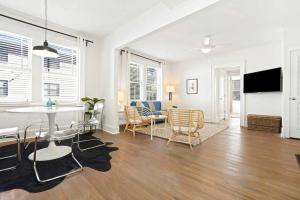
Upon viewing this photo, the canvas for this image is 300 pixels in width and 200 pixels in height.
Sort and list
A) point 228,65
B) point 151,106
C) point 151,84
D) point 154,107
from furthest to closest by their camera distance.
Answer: point 151,84 < point 154,107 < point 151,106 < point 228,65

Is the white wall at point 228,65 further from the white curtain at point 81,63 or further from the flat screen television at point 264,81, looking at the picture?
the white curtain at point 81,63

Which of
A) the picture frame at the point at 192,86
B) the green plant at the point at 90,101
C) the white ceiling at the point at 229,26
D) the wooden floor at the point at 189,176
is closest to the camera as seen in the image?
the wooden floor at the point at 189,176

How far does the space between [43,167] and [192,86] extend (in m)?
6.14

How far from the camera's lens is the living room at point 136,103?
1.86 metres

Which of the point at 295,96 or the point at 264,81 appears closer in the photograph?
the point at 295,96

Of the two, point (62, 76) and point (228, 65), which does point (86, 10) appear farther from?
point (228, 65)

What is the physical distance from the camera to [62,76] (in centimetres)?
413

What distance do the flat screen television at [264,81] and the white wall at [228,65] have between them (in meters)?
0.31

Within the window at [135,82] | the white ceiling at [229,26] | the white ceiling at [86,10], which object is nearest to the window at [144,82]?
the window at [135,82]

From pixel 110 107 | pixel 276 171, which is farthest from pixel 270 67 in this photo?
pixel 110 107

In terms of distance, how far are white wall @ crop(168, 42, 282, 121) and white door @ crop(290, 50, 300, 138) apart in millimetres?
987

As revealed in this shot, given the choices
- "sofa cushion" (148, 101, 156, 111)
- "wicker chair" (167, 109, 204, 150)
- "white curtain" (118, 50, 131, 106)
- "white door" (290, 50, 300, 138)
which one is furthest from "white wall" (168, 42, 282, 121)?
"wicker chair" (167, 109, 204, 150)

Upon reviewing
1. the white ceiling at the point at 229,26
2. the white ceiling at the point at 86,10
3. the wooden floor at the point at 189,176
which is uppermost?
the white ceiling at the point at 86,10

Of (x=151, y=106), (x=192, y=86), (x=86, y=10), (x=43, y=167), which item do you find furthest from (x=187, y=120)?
(x=192, y=86)
